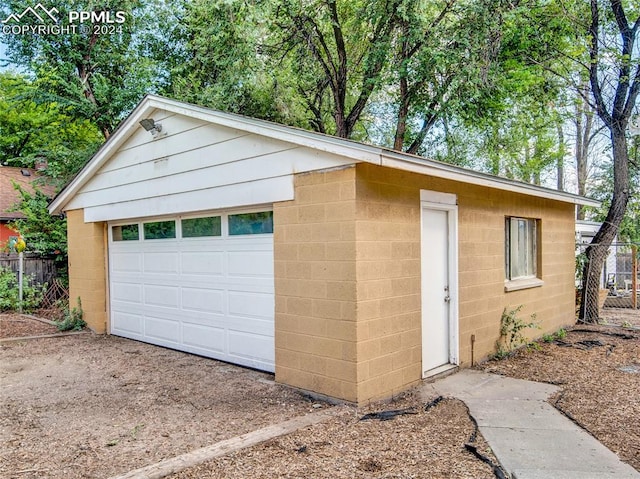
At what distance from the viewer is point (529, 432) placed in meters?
4.17

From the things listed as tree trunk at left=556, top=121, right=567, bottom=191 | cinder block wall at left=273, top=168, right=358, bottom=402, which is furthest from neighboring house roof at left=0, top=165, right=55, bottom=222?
tree trunk at left=556, top=121, right=567, bottom=191

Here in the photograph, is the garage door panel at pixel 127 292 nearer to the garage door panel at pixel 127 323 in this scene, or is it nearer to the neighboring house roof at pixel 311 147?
the garage door panel at pixel 127 323

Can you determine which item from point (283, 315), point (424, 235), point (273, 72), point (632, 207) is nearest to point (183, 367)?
point (283, 315)

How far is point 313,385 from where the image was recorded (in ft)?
16.7

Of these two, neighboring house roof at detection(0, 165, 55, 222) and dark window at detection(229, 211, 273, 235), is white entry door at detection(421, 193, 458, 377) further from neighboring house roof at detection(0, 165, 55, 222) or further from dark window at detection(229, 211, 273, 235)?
neighboring house roof at detection(0, 165, 55, 222)

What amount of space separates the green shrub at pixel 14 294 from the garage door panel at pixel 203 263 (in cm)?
680

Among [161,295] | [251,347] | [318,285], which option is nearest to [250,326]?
[251,347]

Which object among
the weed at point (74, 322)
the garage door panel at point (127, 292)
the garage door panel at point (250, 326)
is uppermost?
the garage door panel at point (127, 292)

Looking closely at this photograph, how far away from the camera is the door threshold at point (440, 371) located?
569 cm

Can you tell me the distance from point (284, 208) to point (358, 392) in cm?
212

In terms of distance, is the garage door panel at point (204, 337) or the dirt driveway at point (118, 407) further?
the garage door panel at point (204, 337)

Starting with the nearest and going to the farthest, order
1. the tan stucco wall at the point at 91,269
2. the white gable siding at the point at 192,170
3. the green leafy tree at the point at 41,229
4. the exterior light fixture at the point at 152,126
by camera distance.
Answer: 1. the white gable siding at the point at 192,170
2. the exterior light fixture at the point at 152,126
3. the tan stucco wall at the point at 91,269
4. the green leafy tree at the point at 41,229

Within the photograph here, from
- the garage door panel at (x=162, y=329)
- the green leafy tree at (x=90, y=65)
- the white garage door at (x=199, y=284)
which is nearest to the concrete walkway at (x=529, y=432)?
the white garage door at (x=199, y=284)

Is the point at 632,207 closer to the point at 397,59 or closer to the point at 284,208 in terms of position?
the point at 397,59
